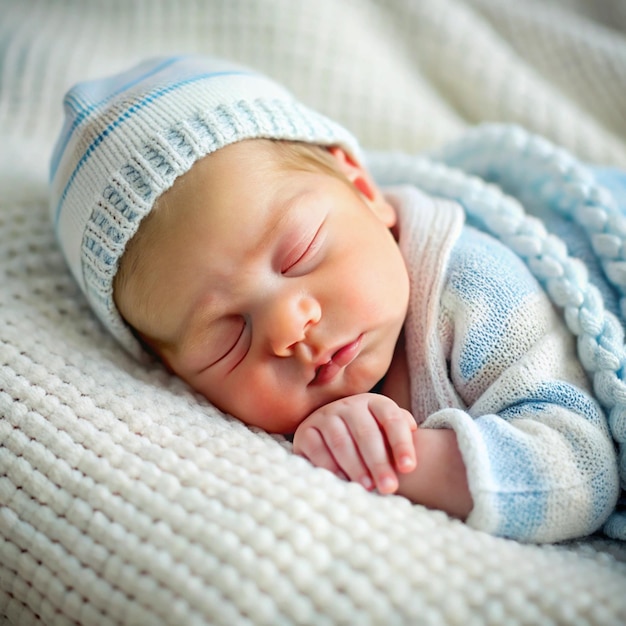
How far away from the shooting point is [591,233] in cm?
121

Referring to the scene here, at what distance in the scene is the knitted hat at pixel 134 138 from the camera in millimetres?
1022

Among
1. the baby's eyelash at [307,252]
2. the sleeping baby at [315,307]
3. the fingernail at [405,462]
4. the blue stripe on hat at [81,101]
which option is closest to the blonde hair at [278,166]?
the sleeping baby at [315,307]

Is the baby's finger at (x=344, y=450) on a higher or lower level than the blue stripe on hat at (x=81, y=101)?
lower

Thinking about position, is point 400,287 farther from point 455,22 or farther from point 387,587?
→ point 455,22

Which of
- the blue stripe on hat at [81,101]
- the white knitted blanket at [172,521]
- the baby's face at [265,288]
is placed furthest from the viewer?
the blue stripe on hat at [81,101]

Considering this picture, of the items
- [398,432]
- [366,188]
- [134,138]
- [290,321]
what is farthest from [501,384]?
[134,138]

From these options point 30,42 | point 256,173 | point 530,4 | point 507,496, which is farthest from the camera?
point 530,4

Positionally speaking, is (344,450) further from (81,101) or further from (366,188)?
(81,101)

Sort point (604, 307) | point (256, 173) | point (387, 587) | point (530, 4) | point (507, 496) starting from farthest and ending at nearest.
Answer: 1. point (530, 4)
2. point (604, 307)
3. point (256, 173)
4. point (507, 496)
5. point (387, 587)

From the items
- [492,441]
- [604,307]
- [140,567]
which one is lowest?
[140,567]

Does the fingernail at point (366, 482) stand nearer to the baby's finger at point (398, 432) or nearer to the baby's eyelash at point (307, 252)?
the baby's finger at point (398, 432)

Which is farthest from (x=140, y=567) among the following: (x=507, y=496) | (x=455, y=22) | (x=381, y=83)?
(x=455, y=22)

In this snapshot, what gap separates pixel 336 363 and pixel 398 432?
0.16m

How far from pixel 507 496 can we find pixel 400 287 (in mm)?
368
